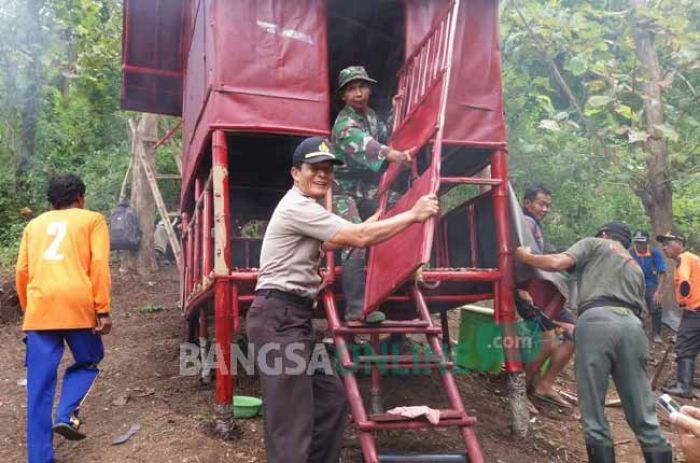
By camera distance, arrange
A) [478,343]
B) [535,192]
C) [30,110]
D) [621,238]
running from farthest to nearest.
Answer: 1. [30,110]
2. [478,343]
3. [535,192]
4. [621,238]

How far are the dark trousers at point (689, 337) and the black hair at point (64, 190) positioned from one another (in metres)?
7.28

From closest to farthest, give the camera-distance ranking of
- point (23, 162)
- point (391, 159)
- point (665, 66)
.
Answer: point (391, 159) < point (665, 66) < point (23, 162)

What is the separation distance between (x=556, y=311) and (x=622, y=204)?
28.7ft

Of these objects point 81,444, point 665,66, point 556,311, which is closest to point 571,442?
point 556,311

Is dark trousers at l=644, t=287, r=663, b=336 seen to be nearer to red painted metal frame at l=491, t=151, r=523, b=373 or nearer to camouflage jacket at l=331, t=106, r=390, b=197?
red painted metal frame at l=491, t=151, r=523, b=373

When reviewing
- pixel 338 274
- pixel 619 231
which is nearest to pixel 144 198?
pixel 338 274

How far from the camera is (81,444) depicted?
15.6 ft

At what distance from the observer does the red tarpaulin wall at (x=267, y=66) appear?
4738 millimetres

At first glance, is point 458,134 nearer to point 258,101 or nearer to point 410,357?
point 258,101

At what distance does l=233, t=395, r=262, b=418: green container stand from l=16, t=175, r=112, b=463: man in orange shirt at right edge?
1.17 meters

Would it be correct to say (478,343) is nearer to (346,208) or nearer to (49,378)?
(346,208)

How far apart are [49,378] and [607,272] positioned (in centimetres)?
408

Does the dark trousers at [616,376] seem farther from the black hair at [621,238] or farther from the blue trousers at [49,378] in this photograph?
the blue trousers at [49,378]

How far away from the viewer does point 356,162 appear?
4871 millimetres
